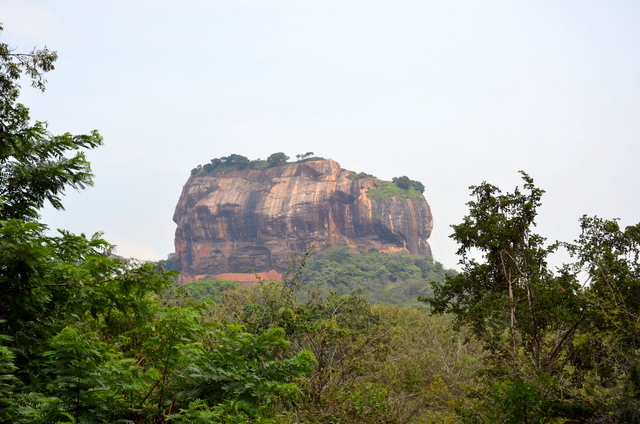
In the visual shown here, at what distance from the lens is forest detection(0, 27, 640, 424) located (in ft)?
12.4

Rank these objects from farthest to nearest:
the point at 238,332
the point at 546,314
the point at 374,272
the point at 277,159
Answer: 1. the point at 277,159
2. the point at 374,272
3. the point at 546,314
4. the point at 238,332

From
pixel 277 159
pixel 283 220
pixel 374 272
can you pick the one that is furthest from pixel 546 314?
pixel 277 159

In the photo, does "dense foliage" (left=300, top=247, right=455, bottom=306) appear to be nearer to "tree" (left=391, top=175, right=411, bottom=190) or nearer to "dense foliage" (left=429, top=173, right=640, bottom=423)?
"tree" (left=391, top=175, right=411, bottom=190)

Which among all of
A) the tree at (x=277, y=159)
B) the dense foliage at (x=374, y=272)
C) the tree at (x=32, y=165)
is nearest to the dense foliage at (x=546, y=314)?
the tree at (x=32, y=165)

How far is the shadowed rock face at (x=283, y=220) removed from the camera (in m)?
107

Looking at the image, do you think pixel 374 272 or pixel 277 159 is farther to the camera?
pixel 277 159

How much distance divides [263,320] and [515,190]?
20.6 ft

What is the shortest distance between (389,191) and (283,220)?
23.1 m

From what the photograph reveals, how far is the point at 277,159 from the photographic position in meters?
115

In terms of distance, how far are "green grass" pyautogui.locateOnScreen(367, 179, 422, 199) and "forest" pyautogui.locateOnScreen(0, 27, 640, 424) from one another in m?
93.3

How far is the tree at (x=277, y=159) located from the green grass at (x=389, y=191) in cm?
2062

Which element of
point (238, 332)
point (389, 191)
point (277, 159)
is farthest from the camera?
point (277, 159)

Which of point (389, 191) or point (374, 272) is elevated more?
point (389, 191)

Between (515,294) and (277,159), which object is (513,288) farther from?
(277,159)
